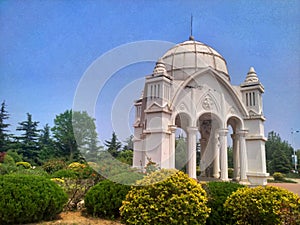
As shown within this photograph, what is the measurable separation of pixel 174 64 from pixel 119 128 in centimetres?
1141

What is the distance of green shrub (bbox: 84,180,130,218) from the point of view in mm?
7430

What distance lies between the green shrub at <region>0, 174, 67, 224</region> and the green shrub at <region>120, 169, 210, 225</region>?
2256mm

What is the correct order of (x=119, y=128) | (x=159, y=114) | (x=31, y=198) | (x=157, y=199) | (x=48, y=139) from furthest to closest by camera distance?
(x=48, y=139) → (x=159, y=114) → (x=119, y=128) → (x=31, y=198) → (x=157, y=199)

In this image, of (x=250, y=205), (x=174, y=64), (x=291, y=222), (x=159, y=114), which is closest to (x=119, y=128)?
(x=250, y=205)

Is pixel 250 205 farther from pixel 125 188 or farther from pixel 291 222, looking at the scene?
pixel 125 188

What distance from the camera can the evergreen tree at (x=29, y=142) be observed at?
1682 inches

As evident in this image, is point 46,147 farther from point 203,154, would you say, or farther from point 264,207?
point 264,207

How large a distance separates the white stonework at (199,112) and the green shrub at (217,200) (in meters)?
6.12

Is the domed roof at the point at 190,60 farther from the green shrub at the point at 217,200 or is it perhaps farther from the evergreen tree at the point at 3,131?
the evergreen tree at the point at 3,131

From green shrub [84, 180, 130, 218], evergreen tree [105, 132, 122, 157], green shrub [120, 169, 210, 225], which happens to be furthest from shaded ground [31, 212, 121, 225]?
evergreen tree [105, 132, 122, 157]

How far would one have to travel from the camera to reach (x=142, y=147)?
16500 millimetres

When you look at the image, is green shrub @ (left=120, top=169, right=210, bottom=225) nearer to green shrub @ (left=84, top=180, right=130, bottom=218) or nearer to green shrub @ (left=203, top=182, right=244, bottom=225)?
green shrub @ (left=203, top=182, right=244, bottom=225)

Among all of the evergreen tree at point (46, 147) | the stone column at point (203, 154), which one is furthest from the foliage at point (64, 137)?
the stone column at point (203, 154)

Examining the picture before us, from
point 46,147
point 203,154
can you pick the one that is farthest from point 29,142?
point 203,154
